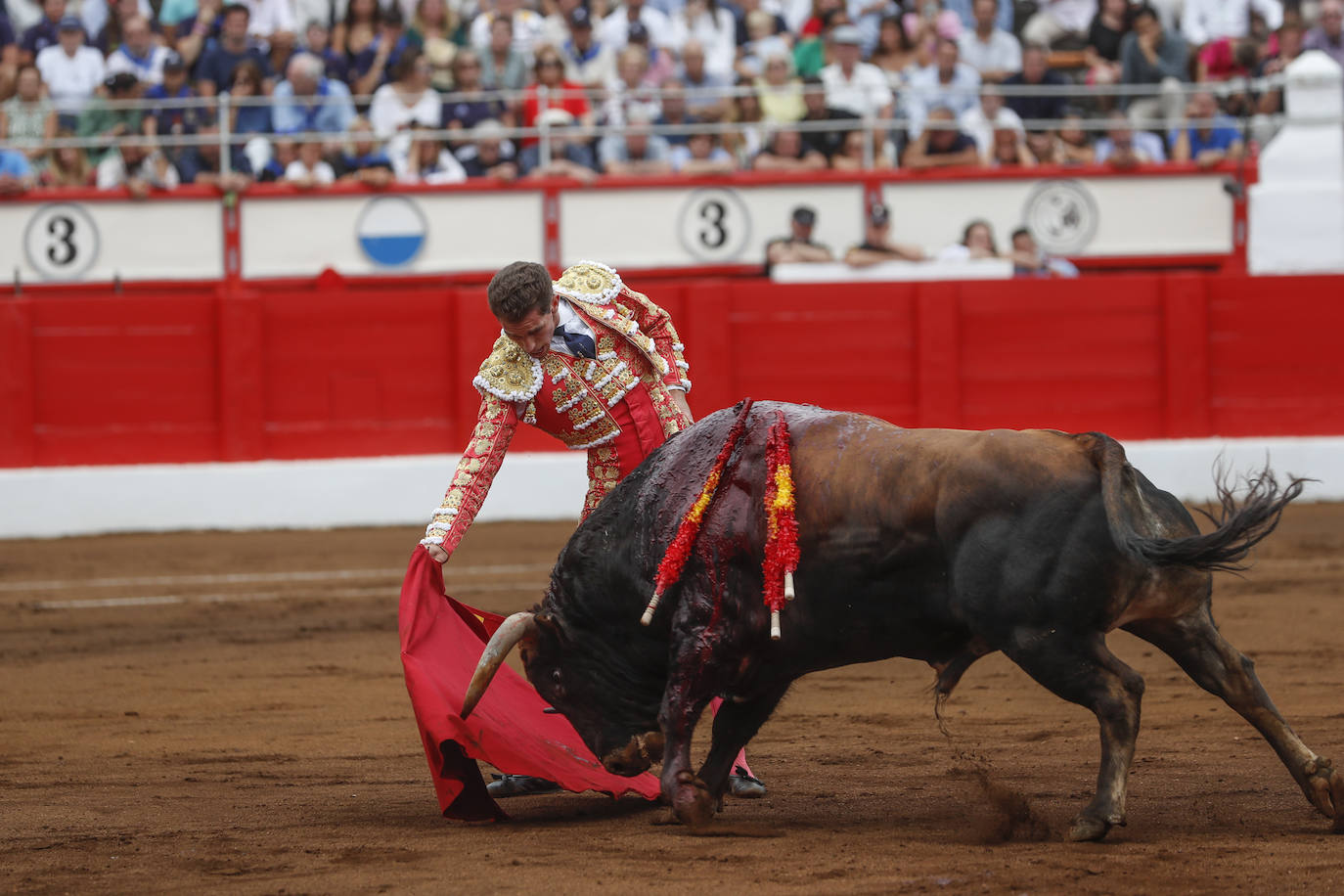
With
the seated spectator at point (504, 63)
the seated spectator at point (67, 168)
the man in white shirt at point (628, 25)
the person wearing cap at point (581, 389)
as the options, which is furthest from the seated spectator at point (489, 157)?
the person wearing cap at point (581, 389)

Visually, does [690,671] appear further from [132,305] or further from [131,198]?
[131,198]

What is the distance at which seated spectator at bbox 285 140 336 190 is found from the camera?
11.4 meters

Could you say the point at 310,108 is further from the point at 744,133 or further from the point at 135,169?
the point at 744,133

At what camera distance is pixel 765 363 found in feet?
34.6

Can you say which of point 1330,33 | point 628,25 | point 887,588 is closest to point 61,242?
point 628,25

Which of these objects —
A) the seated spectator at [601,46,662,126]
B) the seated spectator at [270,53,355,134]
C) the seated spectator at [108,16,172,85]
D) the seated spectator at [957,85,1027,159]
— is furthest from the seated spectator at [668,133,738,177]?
the seated spectator at [108,16,172,85]

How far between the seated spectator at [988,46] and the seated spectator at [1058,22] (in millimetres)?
242

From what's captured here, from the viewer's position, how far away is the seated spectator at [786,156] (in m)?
11.6

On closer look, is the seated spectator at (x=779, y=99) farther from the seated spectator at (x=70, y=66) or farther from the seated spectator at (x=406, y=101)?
the seated spectator at (x=70, y=66)

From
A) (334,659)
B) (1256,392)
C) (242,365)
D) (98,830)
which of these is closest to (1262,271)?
(1256,392)

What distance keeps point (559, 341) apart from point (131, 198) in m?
7.94

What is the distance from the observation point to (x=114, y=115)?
1143cm

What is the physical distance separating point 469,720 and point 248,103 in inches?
304

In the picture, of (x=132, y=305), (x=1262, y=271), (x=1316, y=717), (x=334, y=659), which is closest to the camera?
(x=1316, y=717)
